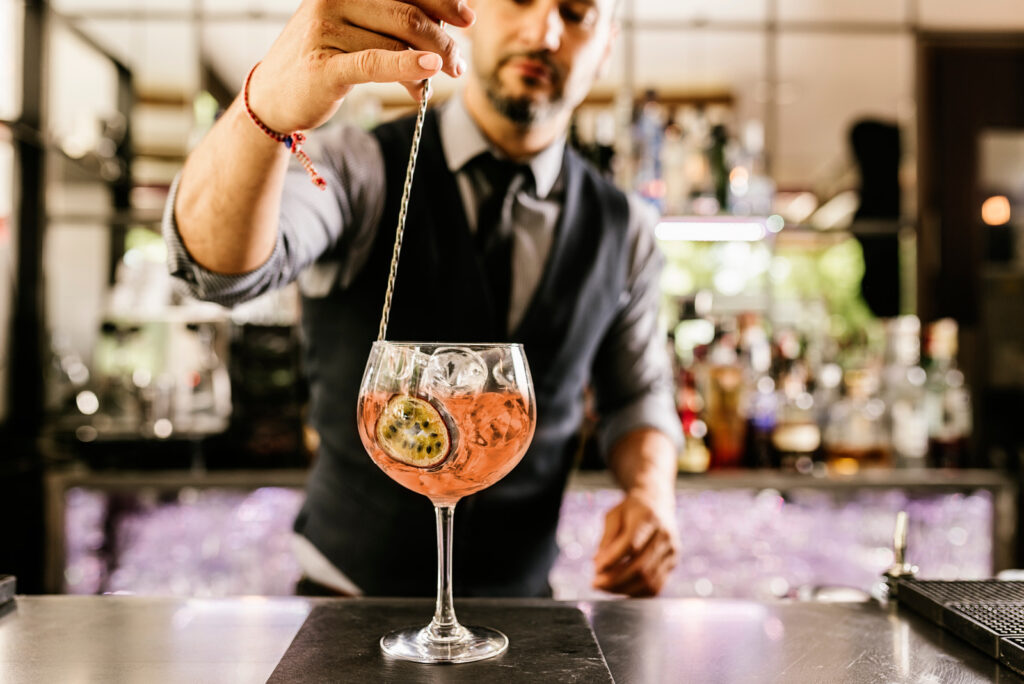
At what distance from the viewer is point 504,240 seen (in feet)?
4.66

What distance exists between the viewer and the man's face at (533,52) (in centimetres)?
133

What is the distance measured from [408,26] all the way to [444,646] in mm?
547

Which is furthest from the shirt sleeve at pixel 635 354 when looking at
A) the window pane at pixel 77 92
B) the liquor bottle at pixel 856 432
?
the window pane at pixel 77 92

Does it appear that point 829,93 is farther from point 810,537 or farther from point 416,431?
point 416,431

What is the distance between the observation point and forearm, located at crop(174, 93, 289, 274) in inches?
35.1

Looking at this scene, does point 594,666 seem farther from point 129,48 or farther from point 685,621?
point 129,48

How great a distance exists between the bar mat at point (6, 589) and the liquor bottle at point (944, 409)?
265cm

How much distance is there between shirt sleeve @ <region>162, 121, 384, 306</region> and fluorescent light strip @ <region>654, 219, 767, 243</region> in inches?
61.5

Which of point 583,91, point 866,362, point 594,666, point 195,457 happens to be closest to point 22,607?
point 594,666

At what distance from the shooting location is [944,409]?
2.74m

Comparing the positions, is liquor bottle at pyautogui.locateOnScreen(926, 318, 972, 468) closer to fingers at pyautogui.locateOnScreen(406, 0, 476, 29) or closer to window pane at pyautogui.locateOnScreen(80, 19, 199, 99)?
fingers at pyautogui.locateOnScreen(406, 0, 476, 29)

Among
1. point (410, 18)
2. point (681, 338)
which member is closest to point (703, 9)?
point (681, 338)

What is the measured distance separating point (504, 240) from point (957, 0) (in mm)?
3023

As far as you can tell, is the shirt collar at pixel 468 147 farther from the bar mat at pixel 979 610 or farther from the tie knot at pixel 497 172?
the bar mat at pixel 979 610
